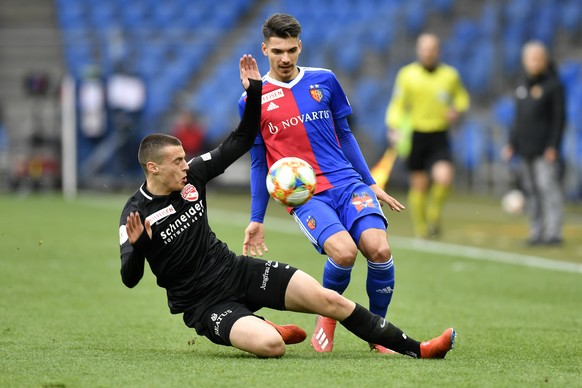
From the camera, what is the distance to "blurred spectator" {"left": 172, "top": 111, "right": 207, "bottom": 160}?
2358cm

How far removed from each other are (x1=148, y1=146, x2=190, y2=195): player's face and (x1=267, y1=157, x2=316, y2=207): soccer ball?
61 cm

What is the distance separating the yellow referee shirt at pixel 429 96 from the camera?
14.9m

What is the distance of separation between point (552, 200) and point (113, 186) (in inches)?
493

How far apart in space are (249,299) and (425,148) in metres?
8.44

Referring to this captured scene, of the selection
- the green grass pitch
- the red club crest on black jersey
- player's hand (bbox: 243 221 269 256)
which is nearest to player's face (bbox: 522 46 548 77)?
the green grass pitch

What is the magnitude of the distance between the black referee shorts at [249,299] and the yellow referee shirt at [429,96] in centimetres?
812

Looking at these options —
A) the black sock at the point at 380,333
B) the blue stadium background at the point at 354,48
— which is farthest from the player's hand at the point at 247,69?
the blue stadium background at the point at 354,48

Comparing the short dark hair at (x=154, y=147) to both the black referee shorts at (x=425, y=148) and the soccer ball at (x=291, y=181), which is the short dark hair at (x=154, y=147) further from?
the black referee shorts at (x=425, y=148)

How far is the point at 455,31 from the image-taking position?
77.6ft

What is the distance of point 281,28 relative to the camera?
23.7 ft

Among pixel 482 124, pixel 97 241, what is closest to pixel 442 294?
pixel 97 241

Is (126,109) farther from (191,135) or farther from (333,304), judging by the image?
(333,304)

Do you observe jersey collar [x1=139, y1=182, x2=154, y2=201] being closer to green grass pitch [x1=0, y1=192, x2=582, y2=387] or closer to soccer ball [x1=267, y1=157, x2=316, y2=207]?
soccer ball [x1=267, y1=157, x2=316, y2=207]

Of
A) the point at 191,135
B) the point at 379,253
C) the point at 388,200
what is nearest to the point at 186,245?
the point at 379,253
